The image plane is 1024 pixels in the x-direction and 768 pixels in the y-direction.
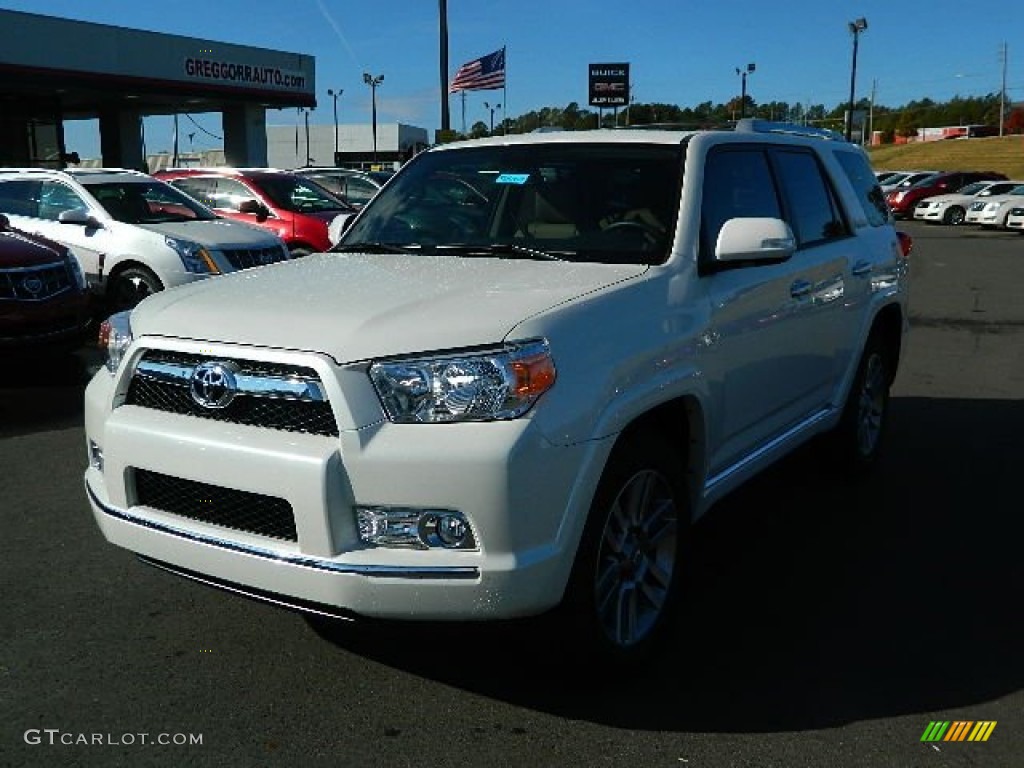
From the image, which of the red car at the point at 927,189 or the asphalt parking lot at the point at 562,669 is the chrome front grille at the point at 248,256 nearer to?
the asphalt parking lot at the point at 562,669

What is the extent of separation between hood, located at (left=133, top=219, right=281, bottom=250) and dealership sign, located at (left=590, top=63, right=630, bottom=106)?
37.7 m

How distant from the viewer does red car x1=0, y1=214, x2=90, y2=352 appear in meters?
7.72

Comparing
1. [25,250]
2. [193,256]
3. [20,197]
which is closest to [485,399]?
[25,250]

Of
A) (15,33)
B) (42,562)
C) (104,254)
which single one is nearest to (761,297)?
(42,562)

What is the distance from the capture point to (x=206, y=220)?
1135 centimetres

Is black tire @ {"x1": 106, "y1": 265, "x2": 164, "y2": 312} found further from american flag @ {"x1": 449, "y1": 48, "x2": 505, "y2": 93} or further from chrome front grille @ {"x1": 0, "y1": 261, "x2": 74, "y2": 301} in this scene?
american flag @ {"x1": 449, "y1": 48, "x2": 505, "y2": 93}

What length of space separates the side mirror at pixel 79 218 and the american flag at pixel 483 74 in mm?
18471

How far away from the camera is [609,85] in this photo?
46812 millimetres

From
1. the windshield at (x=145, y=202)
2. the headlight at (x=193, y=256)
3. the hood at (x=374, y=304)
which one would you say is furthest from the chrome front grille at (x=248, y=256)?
the hood at (x=374, y=304)

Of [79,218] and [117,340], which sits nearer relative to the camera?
[117,340]

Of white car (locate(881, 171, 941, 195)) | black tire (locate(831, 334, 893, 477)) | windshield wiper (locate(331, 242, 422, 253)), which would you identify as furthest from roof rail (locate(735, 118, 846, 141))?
white car (locate(881, 171, 941, 195))

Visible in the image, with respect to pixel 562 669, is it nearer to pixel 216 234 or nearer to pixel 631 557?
pixel 631 557

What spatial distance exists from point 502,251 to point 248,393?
54.4 inches

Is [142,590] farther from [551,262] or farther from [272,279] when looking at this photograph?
[551,262]
